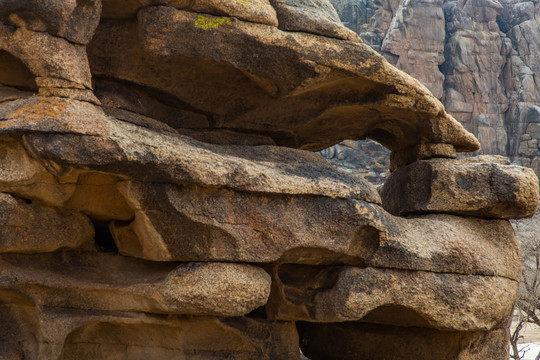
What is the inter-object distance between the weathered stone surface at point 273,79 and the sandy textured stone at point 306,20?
80mm

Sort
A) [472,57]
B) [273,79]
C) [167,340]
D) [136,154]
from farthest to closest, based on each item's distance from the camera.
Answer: [472,57] → [273,79] → [167,340] → [136,154]

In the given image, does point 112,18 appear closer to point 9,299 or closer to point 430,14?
point 9,299

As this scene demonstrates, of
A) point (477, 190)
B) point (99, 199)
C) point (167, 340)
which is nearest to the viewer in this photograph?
point (99, 199)

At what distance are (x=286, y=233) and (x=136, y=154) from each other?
4.79 feet

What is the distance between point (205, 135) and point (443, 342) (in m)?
3.28

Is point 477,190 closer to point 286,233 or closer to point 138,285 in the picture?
point 286,233

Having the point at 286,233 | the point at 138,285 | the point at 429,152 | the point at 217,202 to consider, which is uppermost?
the point at 429,152

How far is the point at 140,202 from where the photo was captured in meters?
4.93

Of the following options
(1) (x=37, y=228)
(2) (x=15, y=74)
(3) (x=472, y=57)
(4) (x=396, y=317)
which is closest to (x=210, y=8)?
(2) (x=15, y=74)

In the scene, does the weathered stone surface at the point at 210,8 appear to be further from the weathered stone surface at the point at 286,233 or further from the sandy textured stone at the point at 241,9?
the weathered stone surface at the point at 286,233

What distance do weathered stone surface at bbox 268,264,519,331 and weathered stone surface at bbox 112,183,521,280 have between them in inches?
5.0

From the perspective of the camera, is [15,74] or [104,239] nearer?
[15,74]

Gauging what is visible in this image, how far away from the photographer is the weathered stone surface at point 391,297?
556cm

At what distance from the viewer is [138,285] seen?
5.25 meters
